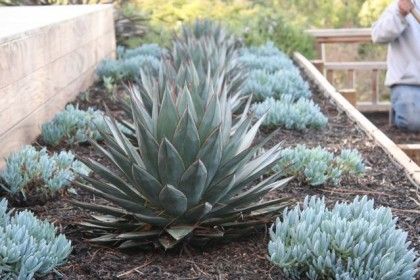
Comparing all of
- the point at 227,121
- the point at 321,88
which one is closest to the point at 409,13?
the point at 321,88

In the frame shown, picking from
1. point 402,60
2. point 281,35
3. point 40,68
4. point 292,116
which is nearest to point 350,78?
point 281,35

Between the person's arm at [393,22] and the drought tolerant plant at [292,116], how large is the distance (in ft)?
7.10

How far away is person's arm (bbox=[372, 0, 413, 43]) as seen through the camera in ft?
22.5

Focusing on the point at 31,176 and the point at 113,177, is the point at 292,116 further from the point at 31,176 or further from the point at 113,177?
the point at 113,177

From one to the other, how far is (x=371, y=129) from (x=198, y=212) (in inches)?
102

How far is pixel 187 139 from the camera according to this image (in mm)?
2785

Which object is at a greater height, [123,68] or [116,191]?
[116,191]

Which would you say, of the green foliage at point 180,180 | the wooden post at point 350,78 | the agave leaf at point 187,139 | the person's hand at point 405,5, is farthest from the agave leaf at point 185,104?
the wooden post at point 350,78

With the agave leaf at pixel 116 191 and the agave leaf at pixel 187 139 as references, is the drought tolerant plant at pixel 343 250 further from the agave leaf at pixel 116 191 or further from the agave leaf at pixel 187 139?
the agave leaf at pixel 116 191

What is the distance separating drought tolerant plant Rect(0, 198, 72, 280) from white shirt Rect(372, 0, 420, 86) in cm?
513

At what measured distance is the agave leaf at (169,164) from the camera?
106 inches

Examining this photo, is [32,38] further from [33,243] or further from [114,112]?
[33,243]

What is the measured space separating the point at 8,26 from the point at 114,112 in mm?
1291

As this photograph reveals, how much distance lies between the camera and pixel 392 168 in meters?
4.18
